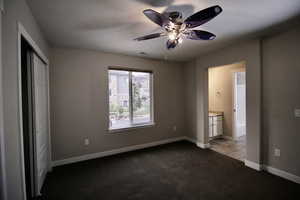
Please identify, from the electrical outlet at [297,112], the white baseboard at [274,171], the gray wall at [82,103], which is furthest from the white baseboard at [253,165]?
the gray wall at [82,103]

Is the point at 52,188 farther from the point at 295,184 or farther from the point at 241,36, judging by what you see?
the point at 241,36

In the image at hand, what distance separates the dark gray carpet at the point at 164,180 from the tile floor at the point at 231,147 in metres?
0.32

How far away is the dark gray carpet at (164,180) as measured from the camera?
2.07m

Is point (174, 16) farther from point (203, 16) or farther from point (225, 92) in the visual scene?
point (225, 92)

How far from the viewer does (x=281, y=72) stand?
245 cm

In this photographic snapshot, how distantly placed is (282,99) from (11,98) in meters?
3.65

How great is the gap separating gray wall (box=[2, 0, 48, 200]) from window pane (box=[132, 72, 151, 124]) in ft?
8.75

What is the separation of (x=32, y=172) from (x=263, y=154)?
12.5 ft

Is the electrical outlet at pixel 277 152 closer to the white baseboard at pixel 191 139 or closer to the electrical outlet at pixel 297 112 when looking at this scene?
the electrical outlet at pixel 297 112

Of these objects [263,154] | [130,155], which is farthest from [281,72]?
[130,155]

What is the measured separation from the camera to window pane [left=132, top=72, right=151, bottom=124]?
12.8ft

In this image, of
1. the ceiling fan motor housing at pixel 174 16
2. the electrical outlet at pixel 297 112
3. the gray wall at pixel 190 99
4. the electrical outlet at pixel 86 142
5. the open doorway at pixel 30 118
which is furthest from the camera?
the gray wall at pixel 190 99

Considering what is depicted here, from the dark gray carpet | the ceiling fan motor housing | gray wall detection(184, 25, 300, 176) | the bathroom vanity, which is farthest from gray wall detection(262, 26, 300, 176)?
the ceiling fan motor housing

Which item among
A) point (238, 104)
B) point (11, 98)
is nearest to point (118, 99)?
point (11, 98)
